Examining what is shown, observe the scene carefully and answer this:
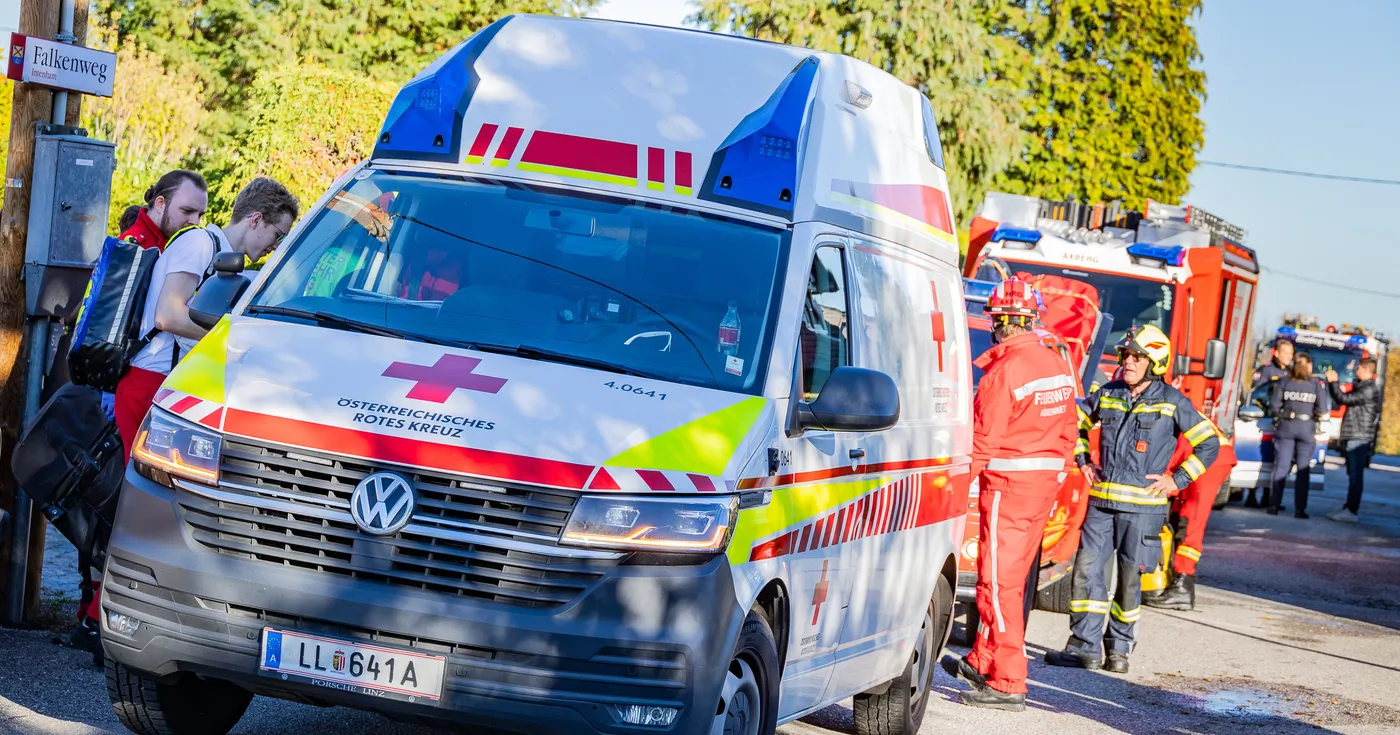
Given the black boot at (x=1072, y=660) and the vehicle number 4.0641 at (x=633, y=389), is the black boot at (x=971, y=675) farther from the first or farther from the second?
the vehicle number 4.0641 at (x=633, y=389)

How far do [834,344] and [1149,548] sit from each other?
538cm

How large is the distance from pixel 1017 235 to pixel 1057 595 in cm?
518

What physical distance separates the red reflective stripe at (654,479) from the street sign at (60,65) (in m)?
4.08

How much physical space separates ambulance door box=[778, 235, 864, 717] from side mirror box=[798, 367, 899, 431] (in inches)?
3.3

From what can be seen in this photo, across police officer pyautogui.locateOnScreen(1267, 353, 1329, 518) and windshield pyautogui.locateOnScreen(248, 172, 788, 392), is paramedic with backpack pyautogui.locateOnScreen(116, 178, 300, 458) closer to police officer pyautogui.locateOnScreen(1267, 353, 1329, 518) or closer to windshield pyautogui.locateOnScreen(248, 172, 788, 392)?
windshield pyautogui.locateOnScreen(248, 172, 788, 392)

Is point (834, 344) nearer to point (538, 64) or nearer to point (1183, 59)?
point (538, 64)

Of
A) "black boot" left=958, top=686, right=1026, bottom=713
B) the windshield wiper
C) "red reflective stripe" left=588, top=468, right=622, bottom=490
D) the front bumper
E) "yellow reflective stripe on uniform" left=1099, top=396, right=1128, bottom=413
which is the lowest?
"black boot" left=958, top=686, right=1026, bottom=713

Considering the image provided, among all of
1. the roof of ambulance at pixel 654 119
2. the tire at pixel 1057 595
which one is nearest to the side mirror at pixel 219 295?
the roof of ambulance at pixel 654 119

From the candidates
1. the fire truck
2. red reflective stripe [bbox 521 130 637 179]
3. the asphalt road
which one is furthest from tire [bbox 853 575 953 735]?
the fire truck

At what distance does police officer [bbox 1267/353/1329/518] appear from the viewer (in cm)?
2322

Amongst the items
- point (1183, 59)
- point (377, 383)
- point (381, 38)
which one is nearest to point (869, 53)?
point (381, 38)

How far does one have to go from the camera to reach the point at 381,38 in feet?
112

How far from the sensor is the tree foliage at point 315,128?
23547 millimetres

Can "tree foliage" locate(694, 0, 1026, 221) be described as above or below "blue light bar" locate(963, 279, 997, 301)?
above
